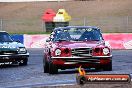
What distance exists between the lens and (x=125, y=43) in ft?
120

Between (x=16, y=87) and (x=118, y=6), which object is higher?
(x=118, y=6)

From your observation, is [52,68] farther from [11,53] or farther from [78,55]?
[11,53]

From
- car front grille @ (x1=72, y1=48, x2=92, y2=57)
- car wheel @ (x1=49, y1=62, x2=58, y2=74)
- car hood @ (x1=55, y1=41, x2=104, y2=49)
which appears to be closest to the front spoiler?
car front grille @ (x1=72, y1=48, x2=92, y2=57)

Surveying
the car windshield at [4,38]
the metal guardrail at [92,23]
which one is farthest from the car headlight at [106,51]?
the metal guardrail at [92,23]

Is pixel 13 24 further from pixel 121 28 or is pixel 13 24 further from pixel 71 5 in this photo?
pixel 71 5

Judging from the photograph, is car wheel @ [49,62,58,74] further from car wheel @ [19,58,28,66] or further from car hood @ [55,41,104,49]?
car wheel @ [19,58,28,66]

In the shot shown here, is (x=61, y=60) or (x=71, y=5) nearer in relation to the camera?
(x=61, y=60)

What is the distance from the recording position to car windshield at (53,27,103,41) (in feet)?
64.8

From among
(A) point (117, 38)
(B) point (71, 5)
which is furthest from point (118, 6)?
(A) point (117, 38)

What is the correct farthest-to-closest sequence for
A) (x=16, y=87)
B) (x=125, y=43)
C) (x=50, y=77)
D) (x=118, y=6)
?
(x=118, y=6) → (x=125, y=43) → (x=50, y=77) → (x=16, y=87)

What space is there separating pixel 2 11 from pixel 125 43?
158ft

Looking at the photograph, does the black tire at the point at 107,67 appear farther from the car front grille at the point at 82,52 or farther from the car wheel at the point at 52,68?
the car wheel at the point at 52,68

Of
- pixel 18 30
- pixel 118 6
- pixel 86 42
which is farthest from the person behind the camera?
pixel 118 6

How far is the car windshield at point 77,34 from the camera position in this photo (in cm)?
1977
